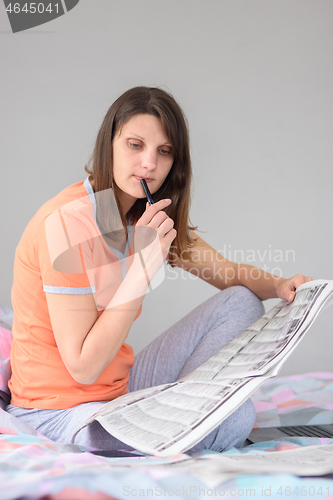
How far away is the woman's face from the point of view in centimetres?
89

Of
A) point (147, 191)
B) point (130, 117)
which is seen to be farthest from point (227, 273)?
point (130, 117)

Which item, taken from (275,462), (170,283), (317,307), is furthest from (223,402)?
(170,283)

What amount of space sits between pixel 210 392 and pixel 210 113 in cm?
167

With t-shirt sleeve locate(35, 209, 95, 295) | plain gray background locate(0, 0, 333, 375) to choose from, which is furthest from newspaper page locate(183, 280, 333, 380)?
plain gray background locate(0, 0, 333, 375)

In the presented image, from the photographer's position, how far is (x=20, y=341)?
82 cm

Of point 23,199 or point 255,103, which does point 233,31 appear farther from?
point 23,199

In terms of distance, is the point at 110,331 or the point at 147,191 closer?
the point at 110,331

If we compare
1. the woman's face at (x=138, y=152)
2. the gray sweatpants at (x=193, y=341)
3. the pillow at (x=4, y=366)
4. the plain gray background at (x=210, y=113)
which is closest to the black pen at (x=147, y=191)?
the woman's face at (x=138, y=152)

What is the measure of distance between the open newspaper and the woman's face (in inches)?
15.4

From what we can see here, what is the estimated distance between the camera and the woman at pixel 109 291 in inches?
28.4

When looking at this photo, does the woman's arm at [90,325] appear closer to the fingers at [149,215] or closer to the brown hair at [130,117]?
the fingers at [149,215]

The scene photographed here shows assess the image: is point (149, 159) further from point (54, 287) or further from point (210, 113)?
point (210, 113)

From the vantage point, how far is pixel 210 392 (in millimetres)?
601

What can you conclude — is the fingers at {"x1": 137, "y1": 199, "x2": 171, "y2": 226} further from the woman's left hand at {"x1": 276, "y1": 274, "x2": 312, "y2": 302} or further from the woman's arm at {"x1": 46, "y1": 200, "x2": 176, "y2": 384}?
the woman's left hand at {"x1": 276, "y1": 274, "x2": 312, "y2": 302}
